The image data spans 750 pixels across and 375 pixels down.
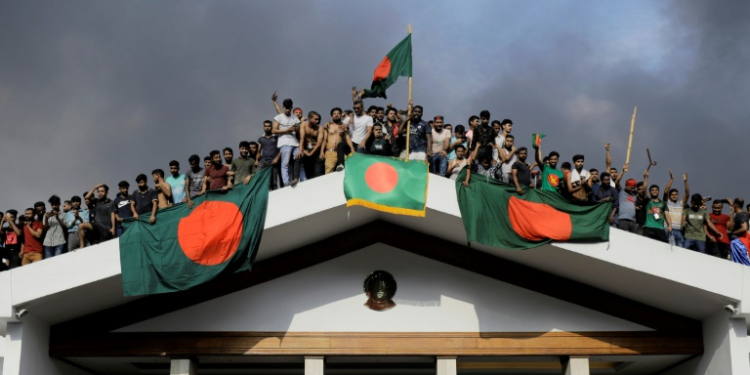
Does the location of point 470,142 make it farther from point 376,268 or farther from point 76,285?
point 76,285

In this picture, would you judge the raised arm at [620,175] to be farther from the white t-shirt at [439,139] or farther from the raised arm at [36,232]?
the raised arm at [36,232]

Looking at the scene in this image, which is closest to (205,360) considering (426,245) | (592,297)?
(426,245)

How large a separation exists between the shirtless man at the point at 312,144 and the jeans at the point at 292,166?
19cm


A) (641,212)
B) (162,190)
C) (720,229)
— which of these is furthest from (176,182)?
(720,229)

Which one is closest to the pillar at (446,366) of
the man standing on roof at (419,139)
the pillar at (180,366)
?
the man standing on roof at (419,139)

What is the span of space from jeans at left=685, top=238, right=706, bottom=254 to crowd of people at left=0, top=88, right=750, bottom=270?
0.02 meters

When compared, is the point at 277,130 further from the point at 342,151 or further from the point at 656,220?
the point at 656,220

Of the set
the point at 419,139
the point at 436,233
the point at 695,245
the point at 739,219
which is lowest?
the point at 695,245

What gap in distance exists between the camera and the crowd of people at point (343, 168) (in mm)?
16859

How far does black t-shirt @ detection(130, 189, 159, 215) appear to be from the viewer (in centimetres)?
1659

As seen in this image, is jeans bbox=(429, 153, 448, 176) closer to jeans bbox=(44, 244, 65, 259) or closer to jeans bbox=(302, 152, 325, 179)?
jeans bbox=(302, 152, 325, 179)

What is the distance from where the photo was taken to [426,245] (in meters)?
17.6

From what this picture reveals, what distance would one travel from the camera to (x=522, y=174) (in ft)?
55.5

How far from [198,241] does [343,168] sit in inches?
111
